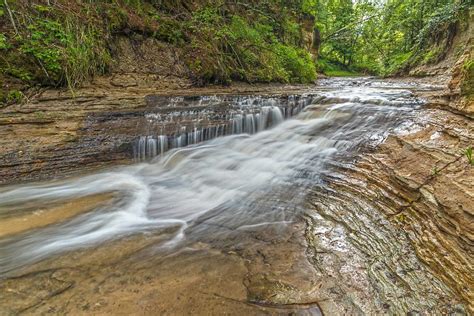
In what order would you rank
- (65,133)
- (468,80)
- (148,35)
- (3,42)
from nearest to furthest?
(468,80)
(65,133)
(3,42)
(148,35)

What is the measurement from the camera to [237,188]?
3938mm

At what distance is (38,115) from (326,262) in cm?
493

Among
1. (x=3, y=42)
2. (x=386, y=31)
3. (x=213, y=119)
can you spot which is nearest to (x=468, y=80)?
(x=213, y=119)

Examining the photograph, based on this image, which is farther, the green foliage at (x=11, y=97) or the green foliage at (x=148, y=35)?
the green foliage at (x=148, y=35)

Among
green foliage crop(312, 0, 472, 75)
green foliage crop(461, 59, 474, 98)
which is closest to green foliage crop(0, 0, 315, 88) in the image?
green foliage crop(312, 0, 472, 75)

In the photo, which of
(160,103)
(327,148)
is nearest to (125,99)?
(160,103)

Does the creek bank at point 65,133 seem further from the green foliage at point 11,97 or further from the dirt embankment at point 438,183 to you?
the dirt embankment at point 438,183

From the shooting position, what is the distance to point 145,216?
126 inches

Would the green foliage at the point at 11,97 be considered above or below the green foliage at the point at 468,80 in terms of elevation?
below

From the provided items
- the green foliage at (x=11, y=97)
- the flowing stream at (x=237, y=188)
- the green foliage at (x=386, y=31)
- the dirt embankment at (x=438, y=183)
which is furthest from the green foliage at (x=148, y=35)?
the green foliage at (x=386, y=31)

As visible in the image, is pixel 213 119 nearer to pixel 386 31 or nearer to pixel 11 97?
pixel 11 97

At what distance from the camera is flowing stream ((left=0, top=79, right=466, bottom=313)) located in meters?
2.44

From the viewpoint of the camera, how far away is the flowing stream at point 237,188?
7.99 ft

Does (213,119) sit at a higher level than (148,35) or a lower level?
lower
